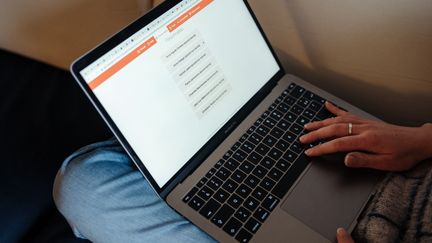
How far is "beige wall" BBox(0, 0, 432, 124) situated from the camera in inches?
29.7

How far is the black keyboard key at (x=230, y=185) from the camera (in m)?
0.65

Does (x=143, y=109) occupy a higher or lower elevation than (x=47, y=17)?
lower

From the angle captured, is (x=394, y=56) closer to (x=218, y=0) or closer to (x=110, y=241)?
(x=218, y=0)

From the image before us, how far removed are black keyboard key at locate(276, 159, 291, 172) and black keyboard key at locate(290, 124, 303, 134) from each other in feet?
0.25

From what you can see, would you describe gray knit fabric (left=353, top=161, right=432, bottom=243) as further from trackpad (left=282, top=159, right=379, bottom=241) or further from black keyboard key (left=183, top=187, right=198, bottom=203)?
black keyboard key (left=183, top=187, right=198, bottom=203)

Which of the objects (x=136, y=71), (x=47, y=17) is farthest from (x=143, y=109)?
(x=47, y=17)

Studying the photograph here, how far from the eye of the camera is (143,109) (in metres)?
0.60

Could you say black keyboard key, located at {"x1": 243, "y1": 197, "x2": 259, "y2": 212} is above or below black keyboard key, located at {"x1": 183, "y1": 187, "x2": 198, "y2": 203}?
below

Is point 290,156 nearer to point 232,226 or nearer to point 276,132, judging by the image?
point 276,132

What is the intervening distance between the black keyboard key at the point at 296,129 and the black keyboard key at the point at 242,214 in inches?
7.9

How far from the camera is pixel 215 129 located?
70 cm

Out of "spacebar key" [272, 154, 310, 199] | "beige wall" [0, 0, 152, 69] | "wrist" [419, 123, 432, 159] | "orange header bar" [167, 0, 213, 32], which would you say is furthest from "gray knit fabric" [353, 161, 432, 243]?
"beige wall" [0, 0, 152, 69]

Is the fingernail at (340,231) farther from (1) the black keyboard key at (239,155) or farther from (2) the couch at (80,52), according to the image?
(2) the couch at (80,52)

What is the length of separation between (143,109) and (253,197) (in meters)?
0.23
